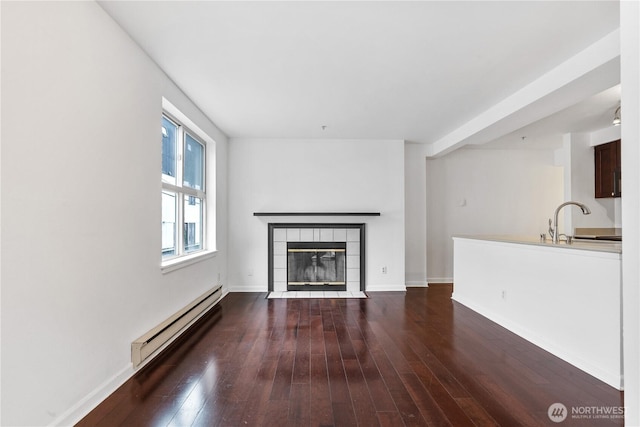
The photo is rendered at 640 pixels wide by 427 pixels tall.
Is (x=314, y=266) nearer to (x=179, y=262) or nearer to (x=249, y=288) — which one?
(x=249, y=288)

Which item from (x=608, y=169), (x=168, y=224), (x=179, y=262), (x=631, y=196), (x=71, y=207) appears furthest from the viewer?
(x=608, y=169)

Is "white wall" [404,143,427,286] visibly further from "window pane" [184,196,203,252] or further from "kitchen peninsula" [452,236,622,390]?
"window pane" [184,196,203,252]

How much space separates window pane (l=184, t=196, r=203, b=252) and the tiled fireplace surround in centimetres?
116

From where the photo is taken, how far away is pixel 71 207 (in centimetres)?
177

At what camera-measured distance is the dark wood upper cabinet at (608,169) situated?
4.80 metres

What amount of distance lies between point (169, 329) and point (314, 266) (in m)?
2.64

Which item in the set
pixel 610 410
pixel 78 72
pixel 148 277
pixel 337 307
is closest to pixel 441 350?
pixel 610 410

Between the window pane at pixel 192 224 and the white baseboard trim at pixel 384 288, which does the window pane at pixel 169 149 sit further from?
the white baseboard trim at pixel 384 288

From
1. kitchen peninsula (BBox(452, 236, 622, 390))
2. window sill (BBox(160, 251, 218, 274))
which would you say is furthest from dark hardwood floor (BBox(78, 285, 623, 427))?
window sill (BBox(160, 251, 218, 274))

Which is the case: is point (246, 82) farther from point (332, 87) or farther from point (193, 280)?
point (193, 280)

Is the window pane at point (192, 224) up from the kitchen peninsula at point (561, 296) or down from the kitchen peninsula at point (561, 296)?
up
